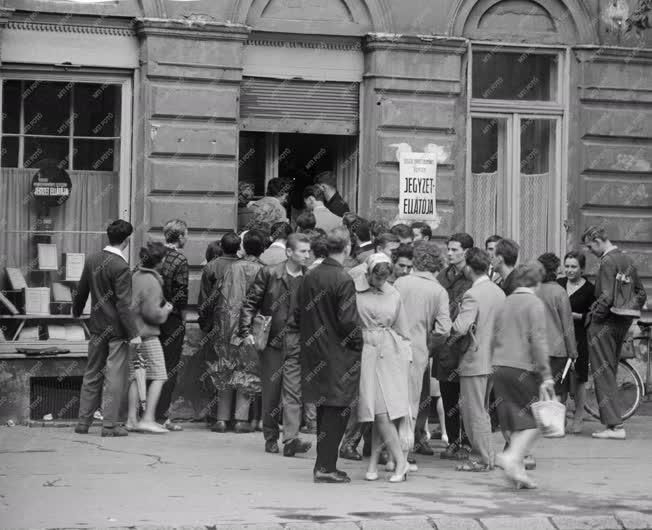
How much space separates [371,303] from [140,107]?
4823mm

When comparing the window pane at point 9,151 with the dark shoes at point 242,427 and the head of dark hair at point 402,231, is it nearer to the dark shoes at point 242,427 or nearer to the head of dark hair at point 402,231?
the dark shoes at point 242,427

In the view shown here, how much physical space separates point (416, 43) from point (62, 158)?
3866 mm

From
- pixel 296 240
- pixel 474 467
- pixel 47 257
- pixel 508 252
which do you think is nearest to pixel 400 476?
pixel 474 467

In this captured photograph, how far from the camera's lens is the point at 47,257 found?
50.0ft

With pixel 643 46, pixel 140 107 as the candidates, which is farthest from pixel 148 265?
pixel 643 46

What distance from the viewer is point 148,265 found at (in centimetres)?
1416

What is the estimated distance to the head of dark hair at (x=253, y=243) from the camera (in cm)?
1401

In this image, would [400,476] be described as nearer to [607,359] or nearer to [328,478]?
[328,478]

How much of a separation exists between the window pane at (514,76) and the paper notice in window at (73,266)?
181 inches

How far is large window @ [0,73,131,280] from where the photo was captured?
1500 centimetres

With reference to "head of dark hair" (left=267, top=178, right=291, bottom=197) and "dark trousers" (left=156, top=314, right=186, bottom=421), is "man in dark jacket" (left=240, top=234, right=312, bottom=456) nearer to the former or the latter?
"dark trousers" (left=156, top=314, right=186, bottom=421)

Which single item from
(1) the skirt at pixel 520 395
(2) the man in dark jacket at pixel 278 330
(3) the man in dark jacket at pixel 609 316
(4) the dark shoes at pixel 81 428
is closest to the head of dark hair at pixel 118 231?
(2) the man in dark jacket at pixel 278 330

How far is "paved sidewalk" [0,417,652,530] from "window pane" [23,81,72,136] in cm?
321

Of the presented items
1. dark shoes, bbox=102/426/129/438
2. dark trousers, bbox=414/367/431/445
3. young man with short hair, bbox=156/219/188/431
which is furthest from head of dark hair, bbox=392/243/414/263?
dark shoes, bbox=102/426/129/438
